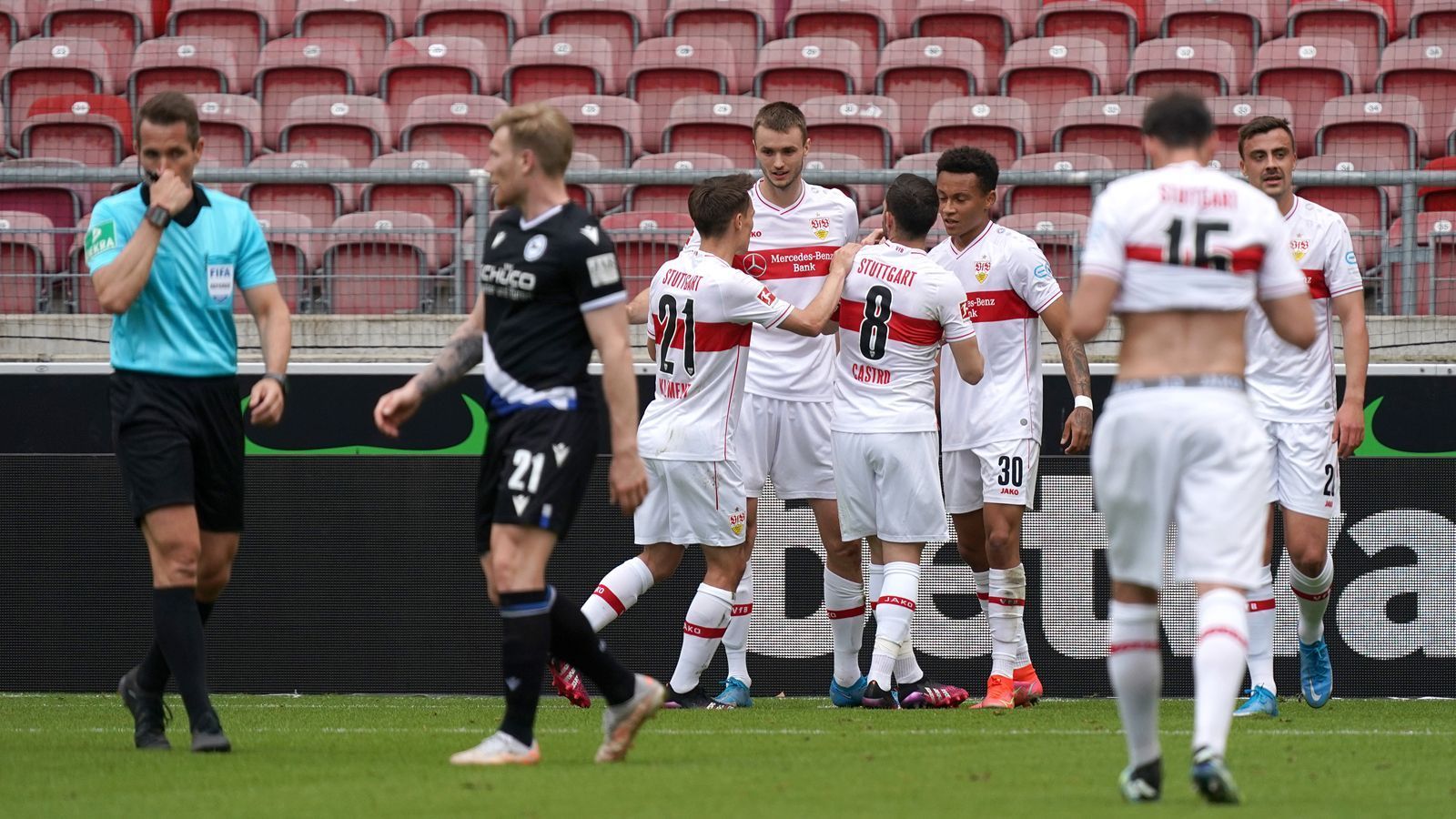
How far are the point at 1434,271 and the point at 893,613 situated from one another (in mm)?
3899

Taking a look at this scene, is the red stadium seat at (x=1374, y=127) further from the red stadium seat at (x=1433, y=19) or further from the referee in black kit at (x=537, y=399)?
the referee in black kit at (x=537, y=399)

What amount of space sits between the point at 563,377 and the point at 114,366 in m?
1.63

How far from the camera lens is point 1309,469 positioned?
7.52m

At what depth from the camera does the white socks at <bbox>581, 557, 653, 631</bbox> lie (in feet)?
25.0

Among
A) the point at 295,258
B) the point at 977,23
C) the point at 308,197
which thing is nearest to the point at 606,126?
the point at 308,197

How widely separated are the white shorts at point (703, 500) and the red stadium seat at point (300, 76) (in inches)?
269

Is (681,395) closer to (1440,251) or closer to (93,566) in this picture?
(93,566)

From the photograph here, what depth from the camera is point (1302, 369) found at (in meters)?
7.55

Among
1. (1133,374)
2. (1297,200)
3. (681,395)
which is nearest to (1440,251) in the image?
(1297,200)

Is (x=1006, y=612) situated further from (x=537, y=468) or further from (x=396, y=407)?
(x=396, y=407)

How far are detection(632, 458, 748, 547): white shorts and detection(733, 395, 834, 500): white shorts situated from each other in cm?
76

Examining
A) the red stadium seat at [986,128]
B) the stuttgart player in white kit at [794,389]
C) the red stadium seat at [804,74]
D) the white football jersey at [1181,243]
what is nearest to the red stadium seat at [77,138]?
the red stadium seat at [804,74]

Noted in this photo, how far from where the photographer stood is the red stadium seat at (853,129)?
1228 cm

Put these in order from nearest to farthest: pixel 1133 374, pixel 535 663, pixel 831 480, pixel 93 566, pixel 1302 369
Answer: pixel 1133 374 → pixel 535 663 → pixel 1302 369 → pixel 831 480 → pixel 93 566
